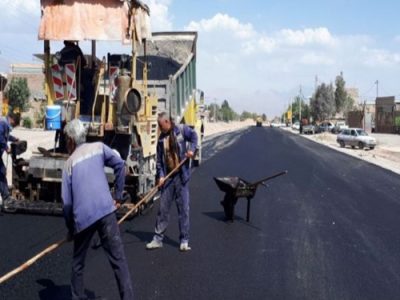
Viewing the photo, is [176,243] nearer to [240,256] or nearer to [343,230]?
[240,256]

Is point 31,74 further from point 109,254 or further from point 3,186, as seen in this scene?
point 109,254

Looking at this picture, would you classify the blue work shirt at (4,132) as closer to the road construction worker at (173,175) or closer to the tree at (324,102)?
the road construction worker at (173,175)

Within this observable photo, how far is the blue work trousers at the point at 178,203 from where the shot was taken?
23.5ft

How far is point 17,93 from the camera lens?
161ft

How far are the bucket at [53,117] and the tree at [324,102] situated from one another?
3208 inches

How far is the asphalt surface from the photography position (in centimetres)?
567

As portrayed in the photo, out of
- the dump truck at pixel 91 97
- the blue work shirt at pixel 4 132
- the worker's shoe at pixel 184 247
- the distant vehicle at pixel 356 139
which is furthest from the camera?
the distant vehicle at pixel 356 139

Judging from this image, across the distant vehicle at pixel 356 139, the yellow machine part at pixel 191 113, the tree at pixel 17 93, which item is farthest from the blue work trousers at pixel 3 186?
the tree at pixel 17 93

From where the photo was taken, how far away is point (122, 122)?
29.7ft

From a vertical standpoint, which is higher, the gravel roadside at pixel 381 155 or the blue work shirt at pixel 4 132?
the blue work shirt at pixel 4 132

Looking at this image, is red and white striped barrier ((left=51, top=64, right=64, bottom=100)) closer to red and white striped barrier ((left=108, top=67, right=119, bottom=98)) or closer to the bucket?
the bucket

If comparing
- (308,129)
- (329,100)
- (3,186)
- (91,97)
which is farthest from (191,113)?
(329,100)

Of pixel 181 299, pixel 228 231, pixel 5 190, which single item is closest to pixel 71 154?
pixel 181 299

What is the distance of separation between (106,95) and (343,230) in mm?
4326
